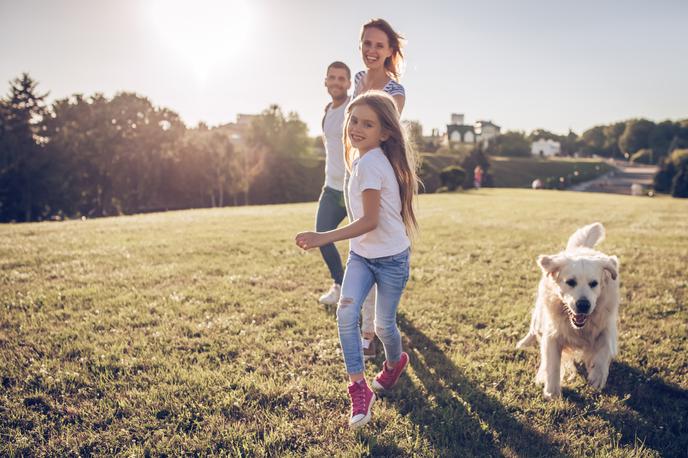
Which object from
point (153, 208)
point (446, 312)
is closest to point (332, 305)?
point (446, 312)

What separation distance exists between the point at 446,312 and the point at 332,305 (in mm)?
1515

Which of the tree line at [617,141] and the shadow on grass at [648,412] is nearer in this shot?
the shadow on grass at [648,412]

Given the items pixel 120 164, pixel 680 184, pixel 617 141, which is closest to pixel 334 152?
pixel 120 164

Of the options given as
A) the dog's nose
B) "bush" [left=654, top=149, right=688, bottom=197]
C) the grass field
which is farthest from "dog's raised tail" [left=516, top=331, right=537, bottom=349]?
"bush" [left=654, top=149, right=688, bottom=197]

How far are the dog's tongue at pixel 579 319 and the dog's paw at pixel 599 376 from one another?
0.44 m

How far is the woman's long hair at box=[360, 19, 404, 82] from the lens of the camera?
14.9ft

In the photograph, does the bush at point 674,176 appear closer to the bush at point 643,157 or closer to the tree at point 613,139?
the bush at point 643,157

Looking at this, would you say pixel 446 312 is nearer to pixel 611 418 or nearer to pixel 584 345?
pixel 584 345

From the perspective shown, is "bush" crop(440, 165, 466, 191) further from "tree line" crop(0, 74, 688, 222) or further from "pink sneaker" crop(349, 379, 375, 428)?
"pink sneaker" crop(349, 379, 375, 428)

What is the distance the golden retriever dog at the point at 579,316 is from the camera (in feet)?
12.3

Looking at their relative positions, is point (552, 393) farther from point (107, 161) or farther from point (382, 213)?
point (107, 161)

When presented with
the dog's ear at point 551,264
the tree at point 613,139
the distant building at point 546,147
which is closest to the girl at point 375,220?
the dog's ear at point 551,264

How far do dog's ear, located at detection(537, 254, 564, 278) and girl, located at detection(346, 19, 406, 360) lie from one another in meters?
1.69

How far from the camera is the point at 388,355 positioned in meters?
3.76
